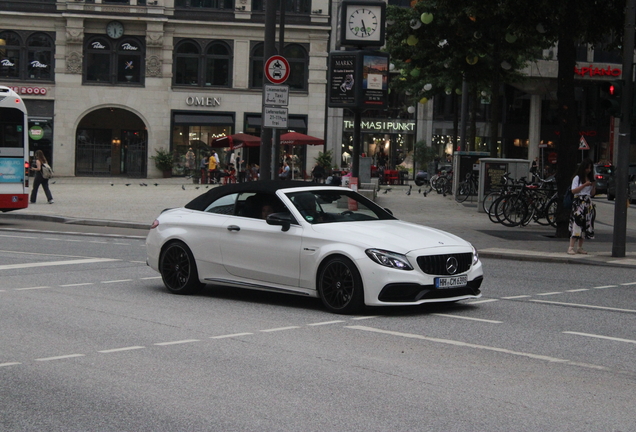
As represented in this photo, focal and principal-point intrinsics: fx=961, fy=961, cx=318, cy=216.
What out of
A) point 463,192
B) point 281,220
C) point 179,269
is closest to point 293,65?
point 463,192

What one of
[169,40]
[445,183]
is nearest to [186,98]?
[169,40]

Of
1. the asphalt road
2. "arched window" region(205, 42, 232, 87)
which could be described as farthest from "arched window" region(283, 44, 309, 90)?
the asphalt road

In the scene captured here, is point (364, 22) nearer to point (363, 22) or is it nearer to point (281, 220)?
point (363, 22)

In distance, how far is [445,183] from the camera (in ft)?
131

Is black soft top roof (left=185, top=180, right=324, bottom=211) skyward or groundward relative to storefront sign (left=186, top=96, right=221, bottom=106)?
groundward

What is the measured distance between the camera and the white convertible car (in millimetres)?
9812

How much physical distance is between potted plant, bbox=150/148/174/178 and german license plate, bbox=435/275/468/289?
1719 inches

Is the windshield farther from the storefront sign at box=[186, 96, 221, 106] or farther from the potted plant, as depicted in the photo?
the storefront sign at box=[186, 96, 221, 106]

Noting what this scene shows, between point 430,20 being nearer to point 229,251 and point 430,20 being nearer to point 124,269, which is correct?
point 124,269

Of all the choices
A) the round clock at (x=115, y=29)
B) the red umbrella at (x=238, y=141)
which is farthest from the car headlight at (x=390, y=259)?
the round clock at (x=115, y=29)

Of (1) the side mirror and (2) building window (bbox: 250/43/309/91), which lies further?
(2) building window (bbox: 250/43/309/91)

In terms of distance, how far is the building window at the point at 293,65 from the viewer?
54156 millimetres

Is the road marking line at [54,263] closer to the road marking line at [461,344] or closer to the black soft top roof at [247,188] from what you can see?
the black soft top roof at [247,188]

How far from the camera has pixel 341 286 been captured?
10.0 m
